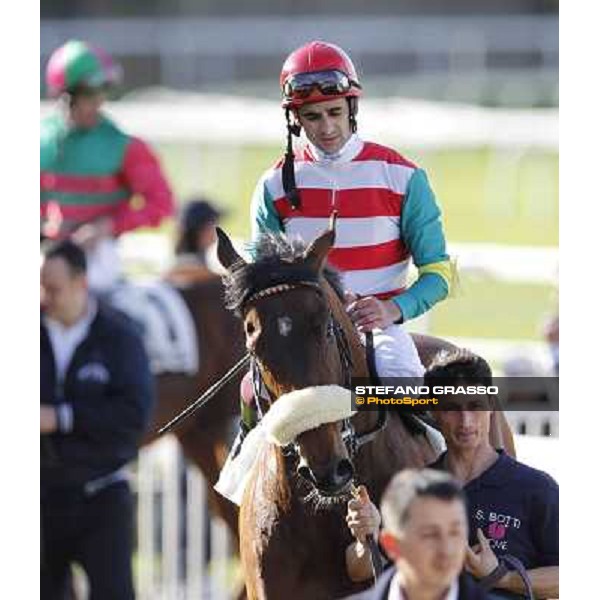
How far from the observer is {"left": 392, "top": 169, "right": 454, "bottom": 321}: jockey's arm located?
3.79 metres

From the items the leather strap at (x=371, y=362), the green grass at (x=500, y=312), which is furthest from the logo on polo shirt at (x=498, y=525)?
the green grass at (x=500, y=312)

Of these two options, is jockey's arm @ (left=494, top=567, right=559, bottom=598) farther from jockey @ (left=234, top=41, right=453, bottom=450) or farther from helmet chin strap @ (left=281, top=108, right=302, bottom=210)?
helmet chin strap @ (left=281, top=108, right=302, bottom=210)

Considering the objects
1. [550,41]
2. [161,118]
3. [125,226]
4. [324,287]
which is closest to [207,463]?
[125,226]

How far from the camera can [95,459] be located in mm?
4891

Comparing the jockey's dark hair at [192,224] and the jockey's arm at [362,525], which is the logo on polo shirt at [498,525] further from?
the jockey's dark hair at [192,224]

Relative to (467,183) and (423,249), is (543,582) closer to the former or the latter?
(423,249)

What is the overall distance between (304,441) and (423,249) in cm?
59

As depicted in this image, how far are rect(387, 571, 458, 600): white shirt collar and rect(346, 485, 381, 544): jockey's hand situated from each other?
1.90ft

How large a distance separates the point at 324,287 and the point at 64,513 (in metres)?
1.57

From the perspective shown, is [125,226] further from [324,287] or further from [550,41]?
[550,41]

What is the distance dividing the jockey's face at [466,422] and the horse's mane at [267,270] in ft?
1.32

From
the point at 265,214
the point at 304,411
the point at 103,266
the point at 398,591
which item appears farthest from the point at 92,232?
the point at 398,591

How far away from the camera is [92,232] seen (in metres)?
6.21

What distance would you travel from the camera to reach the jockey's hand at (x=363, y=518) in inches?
139
